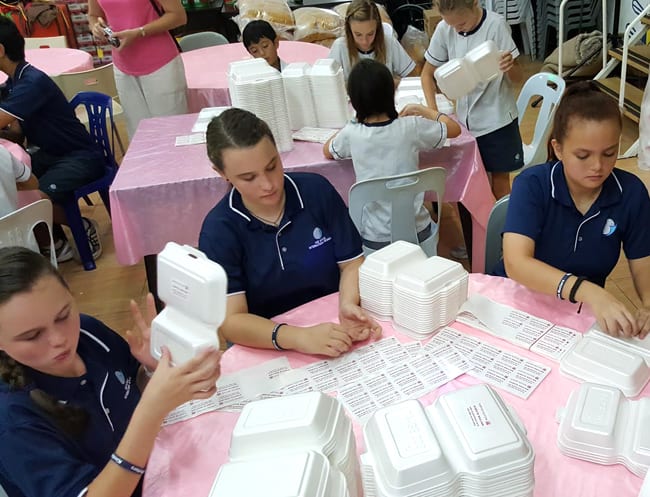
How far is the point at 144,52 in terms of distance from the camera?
3.05 m

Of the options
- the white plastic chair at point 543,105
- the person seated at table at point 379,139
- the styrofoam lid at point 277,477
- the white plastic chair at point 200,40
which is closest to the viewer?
the styrofoam lid at point 277,477

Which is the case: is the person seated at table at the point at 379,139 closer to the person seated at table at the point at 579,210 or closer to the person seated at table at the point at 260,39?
the person seated at table at the point at 579,210

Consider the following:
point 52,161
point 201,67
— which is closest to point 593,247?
point 52,161

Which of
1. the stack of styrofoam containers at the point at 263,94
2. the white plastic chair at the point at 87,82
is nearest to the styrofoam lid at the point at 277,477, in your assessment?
the stack of styrofoam containers at the point at 263,94

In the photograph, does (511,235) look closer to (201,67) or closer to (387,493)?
(387,493)

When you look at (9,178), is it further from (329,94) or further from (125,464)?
(125,464)

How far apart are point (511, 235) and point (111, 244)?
274 centimetres

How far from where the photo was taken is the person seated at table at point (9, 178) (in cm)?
243

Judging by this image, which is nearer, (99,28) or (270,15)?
(99,28)

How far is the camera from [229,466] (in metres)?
0.76

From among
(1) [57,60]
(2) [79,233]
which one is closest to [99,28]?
(2) [79,233]

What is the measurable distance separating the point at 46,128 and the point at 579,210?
2.74 meters

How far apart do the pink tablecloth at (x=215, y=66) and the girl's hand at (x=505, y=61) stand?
1639 mm

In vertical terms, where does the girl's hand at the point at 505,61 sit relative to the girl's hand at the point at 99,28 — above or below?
below
